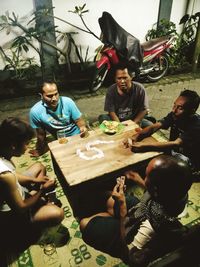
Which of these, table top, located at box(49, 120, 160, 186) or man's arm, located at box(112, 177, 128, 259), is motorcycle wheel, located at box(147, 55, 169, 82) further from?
man's arm, located at box(112, 177, 128, 259)

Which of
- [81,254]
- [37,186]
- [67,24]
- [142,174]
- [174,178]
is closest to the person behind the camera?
[174,178]

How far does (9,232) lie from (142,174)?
2.11 metres

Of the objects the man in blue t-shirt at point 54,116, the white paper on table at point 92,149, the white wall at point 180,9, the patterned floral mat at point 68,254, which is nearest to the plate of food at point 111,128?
the white paper on table at point 92,149

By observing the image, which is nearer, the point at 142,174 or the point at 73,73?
the point at 142,174

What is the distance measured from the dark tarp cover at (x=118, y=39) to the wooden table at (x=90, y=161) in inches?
136

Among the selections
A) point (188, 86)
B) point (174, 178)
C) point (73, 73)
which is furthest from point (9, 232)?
point (188, 86)

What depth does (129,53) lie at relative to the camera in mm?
6391

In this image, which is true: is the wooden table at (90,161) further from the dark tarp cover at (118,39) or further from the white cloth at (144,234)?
the dark tarp cover at (118,39)

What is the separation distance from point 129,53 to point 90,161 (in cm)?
419

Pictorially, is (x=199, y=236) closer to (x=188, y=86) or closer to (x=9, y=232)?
(x=9, y=232)

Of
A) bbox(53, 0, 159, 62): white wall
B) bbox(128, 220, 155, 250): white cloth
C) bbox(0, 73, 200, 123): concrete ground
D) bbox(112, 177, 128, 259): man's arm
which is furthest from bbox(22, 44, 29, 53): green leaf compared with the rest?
bbox(128, 220, 155, 250): white cloth

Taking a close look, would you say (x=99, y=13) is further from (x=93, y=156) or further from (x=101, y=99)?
(x=93, y=156)

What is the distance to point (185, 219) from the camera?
3.19m

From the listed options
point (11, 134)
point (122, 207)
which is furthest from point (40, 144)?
point (122, 207)
